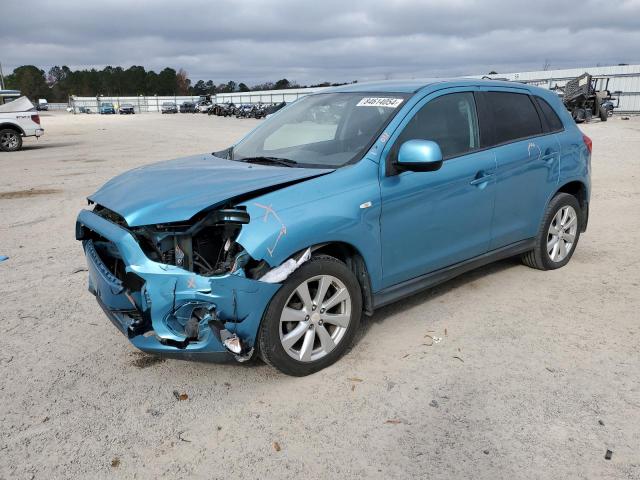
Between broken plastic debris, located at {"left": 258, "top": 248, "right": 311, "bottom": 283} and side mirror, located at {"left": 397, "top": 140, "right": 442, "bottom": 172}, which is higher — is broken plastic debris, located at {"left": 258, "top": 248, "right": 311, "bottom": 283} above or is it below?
below

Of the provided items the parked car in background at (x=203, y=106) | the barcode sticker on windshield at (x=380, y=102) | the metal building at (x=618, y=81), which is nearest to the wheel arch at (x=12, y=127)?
the barcode sticker on windshield at (x=380, y=102)

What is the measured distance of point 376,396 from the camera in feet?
10.9

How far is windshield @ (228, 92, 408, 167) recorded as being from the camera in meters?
3.96

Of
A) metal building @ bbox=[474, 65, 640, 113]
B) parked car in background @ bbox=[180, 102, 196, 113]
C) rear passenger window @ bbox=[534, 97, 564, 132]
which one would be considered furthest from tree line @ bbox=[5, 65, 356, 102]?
rear passenger window @ bbox=[534, 97, 564, 132]

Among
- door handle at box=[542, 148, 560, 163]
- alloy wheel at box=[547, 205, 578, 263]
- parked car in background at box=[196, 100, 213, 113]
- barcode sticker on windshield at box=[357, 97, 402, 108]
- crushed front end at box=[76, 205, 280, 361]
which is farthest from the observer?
parked car in background at box=[196, 100, 213, 113]

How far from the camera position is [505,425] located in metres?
3.01

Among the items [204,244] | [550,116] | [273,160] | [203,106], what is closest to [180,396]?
[204,244]

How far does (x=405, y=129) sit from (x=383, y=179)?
0.46 metres

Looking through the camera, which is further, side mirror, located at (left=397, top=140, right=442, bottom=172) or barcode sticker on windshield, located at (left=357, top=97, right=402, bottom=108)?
barcode sticker on windshield, located at (left=357, top=97, right=402, bottom=108)

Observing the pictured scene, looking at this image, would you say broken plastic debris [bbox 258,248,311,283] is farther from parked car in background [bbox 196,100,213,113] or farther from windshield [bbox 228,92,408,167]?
parked car in background [bbox 196,100,213,113]

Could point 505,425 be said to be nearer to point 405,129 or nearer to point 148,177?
point 405,129

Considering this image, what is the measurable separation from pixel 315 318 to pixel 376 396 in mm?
597

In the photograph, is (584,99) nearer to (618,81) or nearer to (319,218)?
(618,81)

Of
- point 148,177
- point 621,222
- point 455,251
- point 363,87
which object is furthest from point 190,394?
point 621,222
